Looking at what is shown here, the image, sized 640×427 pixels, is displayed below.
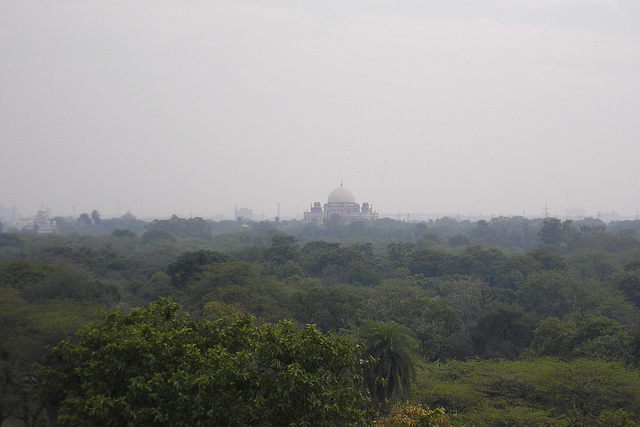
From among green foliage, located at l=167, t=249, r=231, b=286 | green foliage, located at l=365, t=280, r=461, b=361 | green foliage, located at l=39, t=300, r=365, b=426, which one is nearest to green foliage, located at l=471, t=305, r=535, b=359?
green foliage, located at l=365, t=280, r=461, b=361

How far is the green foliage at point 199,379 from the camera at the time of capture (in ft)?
26.2

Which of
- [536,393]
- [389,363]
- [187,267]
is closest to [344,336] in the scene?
[389,363]

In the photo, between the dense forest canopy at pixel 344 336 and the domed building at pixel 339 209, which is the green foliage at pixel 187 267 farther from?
the domed building at pixel 339 209

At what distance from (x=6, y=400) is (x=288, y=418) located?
9.01 metres

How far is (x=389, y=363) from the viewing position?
43.9 feet

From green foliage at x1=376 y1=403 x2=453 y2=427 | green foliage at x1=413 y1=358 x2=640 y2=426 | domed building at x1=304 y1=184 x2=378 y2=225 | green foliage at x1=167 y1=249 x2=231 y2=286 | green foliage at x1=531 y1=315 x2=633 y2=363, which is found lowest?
green foliage at x1=413 y1=358 x2=640 y2=426

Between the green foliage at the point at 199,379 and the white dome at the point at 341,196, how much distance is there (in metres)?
94.6

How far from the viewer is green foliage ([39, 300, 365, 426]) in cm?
797

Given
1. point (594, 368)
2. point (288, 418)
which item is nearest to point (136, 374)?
point (288, 418)

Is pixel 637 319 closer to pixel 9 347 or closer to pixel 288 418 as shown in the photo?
pixel 288 418

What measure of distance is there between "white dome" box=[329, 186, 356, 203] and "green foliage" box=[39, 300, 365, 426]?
9461cm

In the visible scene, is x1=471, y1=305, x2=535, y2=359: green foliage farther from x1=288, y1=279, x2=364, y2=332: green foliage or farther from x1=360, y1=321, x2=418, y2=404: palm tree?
x1=360, y1=321, x2=418, y2=404: palm tree

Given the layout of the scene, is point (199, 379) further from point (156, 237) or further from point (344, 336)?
point (156, 237)

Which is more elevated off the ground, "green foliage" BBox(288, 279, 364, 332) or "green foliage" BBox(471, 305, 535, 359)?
"green foliage" BBox(288, 279, 364, 332)
